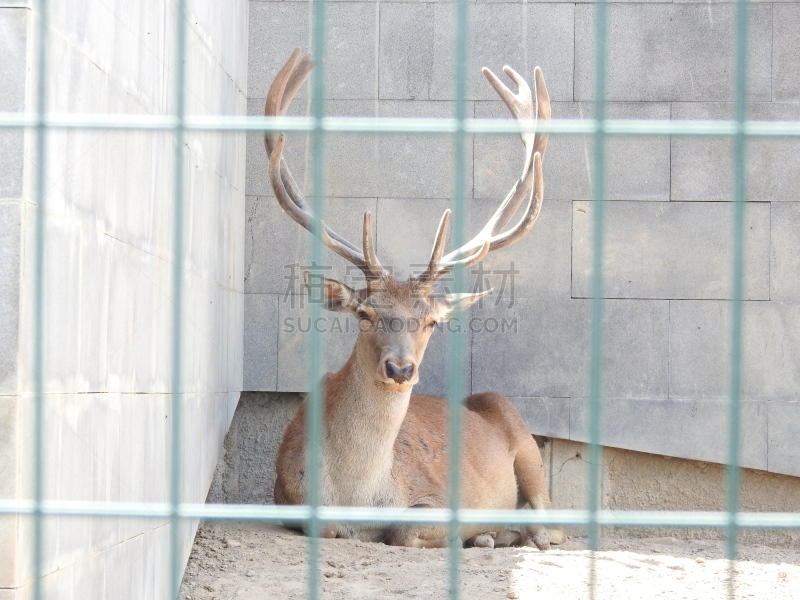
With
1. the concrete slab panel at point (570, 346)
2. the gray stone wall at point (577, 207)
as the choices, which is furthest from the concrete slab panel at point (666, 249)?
the concrete slab panel at point (570, 346)

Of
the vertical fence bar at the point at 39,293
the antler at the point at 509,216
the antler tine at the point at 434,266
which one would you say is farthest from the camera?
the antler at the point at 509,216

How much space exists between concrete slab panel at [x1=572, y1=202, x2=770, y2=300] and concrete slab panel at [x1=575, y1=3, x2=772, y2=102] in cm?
60

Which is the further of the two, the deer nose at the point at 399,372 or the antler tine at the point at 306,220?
the antler tine at the point at 306,220

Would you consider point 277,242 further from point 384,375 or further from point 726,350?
point 726,350

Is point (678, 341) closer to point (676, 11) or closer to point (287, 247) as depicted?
point (676, 11)

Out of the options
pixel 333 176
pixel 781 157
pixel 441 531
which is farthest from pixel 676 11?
pixel 441 531

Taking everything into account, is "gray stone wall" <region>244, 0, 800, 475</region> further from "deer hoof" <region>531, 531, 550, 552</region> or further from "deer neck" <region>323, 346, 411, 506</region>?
"deer neck" <region>323, 346, 411, 506</region>

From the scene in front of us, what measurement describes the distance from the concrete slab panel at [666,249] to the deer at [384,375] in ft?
3.20

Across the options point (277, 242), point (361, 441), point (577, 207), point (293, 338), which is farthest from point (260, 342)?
point (577, 207)

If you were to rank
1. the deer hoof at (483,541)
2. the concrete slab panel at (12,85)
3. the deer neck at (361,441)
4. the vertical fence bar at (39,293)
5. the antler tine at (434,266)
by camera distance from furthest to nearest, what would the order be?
the deer hoof at (483,541) < the deer neck at (361,441) < the antler tine at (434,266) < the concrete slab panel at (12,85) < the vertical fence bar at (39,293)

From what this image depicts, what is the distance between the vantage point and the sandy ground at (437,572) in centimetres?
372

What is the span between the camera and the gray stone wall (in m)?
5.44

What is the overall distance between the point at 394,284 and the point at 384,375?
18.1 inches

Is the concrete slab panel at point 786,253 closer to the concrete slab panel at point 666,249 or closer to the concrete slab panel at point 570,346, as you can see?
the concrete slab panel at point 666,249
